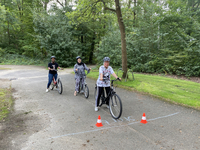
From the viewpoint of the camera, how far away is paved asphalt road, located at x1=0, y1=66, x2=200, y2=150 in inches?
134

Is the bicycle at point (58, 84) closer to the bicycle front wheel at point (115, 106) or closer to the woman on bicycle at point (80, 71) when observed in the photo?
the woman on bicycle at point (80, 71)

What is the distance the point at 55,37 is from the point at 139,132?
21.3m

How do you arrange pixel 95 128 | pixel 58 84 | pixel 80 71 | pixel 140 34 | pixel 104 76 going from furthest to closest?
pixel 140 34, pixel 58 84, pixel 80 71, pixel 104 76, pixel 95 128

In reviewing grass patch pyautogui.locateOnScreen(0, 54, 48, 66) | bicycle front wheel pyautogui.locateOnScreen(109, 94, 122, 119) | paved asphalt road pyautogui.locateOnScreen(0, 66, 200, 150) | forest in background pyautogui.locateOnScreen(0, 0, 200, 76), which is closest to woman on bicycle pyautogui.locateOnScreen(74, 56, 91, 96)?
paved asphalt road pyautogui.locateOnScreen(0, 66, 200, 150)

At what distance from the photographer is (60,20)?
24125 mm

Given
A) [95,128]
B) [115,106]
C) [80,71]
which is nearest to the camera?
[95,128]

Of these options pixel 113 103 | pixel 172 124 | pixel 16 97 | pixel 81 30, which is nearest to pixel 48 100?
pixel 16 97

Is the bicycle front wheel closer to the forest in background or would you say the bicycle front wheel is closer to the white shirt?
the white shirt

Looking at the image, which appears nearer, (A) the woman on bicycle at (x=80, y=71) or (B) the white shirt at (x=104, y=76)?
(B) the white shirt at (x=104, y=76)

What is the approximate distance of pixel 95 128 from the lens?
4.15 meters

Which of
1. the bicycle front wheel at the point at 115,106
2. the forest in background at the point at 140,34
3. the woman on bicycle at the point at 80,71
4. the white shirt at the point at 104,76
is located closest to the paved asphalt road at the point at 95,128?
the bicycle front wheel at the point at 115,106

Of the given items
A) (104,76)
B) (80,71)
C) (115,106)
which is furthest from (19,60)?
(115,106)

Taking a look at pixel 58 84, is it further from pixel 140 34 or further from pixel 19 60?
pixel 19 60

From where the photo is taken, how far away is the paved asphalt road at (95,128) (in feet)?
11.2
